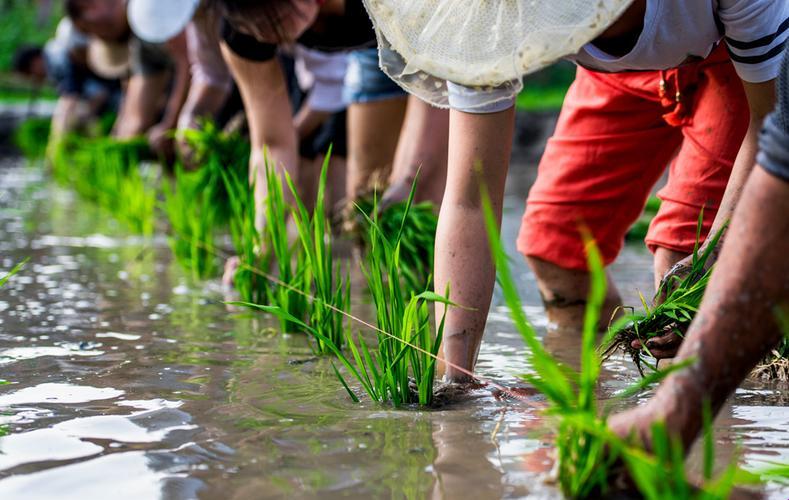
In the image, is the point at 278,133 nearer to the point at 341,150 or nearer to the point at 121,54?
the point at 341,150

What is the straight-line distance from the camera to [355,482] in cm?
136

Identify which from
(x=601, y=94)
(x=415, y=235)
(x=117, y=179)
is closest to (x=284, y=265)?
(x=415, y=235)

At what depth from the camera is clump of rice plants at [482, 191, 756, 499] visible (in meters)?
1.03

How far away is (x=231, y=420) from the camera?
1653 mm

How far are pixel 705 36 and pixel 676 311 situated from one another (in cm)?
43

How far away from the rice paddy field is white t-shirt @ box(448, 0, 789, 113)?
43 cm

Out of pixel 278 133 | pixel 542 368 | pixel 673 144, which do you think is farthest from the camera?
pixel 278 133

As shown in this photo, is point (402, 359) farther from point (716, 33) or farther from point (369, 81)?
point (369, 81)

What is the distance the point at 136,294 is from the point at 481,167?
1.58m

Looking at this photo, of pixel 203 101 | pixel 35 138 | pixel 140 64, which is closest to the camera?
pixel 203 101

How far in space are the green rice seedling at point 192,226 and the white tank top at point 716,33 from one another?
1684 millimetres

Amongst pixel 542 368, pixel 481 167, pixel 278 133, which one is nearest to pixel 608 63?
pixel 481 167

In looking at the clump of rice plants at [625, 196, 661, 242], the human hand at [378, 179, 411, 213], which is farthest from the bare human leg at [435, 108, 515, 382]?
the clump of rice plants at [625, 196, 661, 242]

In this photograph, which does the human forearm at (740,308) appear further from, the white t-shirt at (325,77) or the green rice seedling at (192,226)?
the white t-shirt at (325,77)
